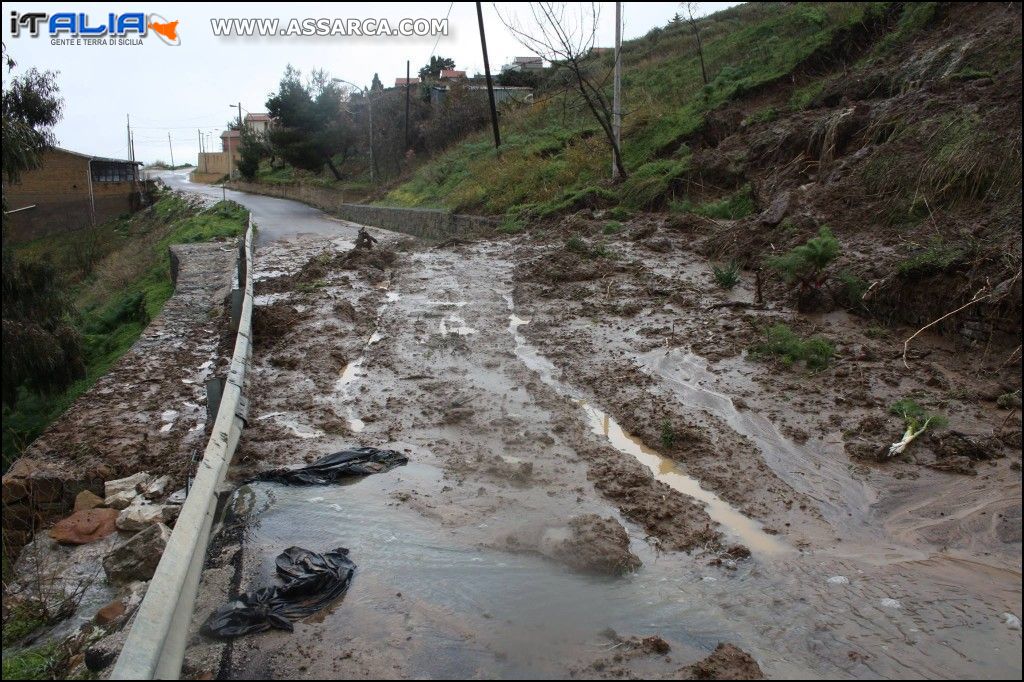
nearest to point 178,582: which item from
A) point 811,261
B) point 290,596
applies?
point 290,596

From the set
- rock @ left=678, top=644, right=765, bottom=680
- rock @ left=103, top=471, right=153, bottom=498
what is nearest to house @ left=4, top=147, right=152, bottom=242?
rock @ left=103, top=471, right=153, bottom=498

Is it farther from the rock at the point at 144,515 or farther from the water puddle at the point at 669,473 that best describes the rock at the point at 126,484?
the water puddle at the point at 669,473

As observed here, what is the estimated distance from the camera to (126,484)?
5961mm

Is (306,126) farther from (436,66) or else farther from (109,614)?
(109,614)

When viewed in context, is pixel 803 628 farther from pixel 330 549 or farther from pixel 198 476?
pixel 198 476

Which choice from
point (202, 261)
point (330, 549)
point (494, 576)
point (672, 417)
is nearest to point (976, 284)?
point (672, 417)

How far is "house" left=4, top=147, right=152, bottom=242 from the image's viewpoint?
117 ft

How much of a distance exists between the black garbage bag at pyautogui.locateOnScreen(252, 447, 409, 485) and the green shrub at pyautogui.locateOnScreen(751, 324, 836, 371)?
3.94 metres

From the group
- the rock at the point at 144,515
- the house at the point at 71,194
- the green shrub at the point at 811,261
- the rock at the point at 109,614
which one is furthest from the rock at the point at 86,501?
the house at the point at 71,194

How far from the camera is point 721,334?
831 centimetres

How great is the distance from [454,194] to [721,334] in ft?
66.3

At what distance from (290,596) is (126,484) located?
270 centimetres

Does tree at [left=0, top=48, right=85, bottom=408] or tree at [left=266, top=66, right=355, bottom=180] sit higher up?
tree at [left=266, top=66, right=355, bottom=180]

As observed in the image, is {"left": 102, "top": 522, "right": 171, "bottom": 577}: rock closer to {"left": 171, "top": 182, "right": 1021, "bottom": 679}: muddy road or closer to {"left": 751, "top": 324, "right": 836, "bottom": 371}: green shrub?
{"left": 171, "top": 182, "right": 1021, "bottom": 679}: muddy road
